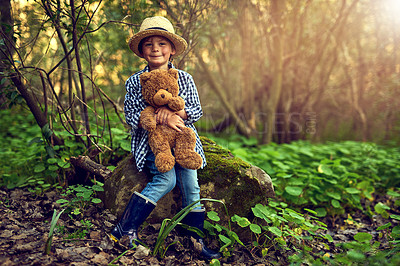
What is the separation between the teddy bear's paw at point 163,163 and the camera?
1.96m

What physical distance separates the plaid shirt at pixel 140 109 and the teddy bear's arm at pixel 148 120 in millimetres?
78

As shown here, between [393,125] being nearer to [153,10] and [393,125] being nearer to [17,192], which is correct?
[153,10]

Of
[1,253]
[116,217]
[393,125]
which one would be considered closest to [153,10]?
[116,217]

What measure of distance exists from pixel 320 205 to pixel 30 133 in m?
4.95

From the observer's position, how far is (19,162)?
122 inches

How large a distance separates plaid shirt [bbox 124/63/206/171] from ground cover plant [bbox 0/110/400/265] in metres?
0.51

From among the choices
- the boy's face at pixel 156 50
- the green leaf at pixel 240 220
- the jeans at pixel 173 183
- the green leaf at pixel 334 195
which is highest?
the boy's face at pixel 156 50

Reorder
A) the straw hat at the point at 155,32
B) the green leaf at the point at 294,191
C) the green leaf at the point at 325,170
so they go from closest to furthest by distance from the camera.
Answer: the straw hat at the point at 155,32 < the green leaf at the point at 294,191 < the green leaf at the point at 325,170

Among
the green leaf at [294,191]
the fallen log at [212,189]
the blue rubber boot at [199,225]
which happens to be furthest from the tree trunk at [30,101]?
the green leaf at [294,191]

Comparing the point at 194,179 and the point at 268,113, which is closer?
A: the point at 194,179

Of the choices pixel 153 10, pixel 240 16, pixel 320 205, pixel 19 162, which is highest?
pixel 240 16

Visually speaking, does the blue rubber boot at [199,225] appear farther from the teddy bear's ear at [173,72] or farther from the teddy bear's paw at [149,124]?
the teddy bear's ear at [173,72]

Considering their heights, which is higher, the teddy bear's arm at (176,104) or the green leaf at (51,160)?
the teddy bear's arm at (176,104)

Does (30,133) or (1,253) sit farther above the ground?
(30,133)
